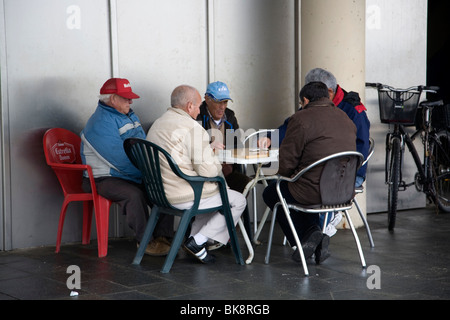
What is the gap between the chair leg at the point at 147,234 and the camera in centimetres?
505

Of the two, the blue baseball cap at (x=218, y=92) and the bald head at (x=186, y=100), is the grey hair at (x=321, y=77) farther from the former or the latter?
the bald head at (x=186, y=100)

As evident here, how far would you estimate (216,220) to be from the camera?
5.07 meters

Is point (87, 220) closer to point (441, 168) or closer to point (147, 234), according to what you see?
point (147, 234)

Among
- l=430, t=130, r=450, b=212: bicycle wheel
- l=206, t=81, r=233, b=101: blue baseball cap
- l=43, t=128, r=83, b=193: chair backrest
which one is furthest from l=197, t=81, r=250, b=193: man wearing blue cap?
l=430, t=130, r=450, b=212: bicycle wheel

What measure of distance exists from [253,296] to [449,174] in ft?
14.7

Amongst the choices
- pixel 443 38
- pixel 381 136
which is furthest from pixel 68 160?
pixel 443 38

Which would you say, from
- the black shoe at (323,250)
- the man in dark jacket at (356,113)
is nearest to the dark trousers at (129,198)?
the black shoe at (323,250)

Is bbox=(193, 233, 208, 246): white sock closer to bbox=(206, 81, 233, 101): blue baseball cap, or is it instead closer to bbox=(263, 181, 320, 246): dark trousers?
bbox=(263, 181, 320, 246): dark trousers

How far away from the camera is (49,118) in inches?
232

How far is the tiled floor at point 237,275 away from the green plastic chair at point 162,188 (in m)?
0.26

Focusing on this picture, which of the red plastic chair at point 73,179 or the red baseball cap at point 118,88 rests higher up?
the red baseball cap at point 118,88

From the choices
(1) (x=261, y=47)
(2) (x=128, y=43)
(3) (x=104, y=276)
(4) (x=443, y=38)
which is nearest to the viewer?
(3) (x=104, y=276)

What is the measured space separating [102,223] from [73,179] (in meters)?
0.58

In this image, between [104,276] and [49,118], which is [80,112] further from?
[104,276]
